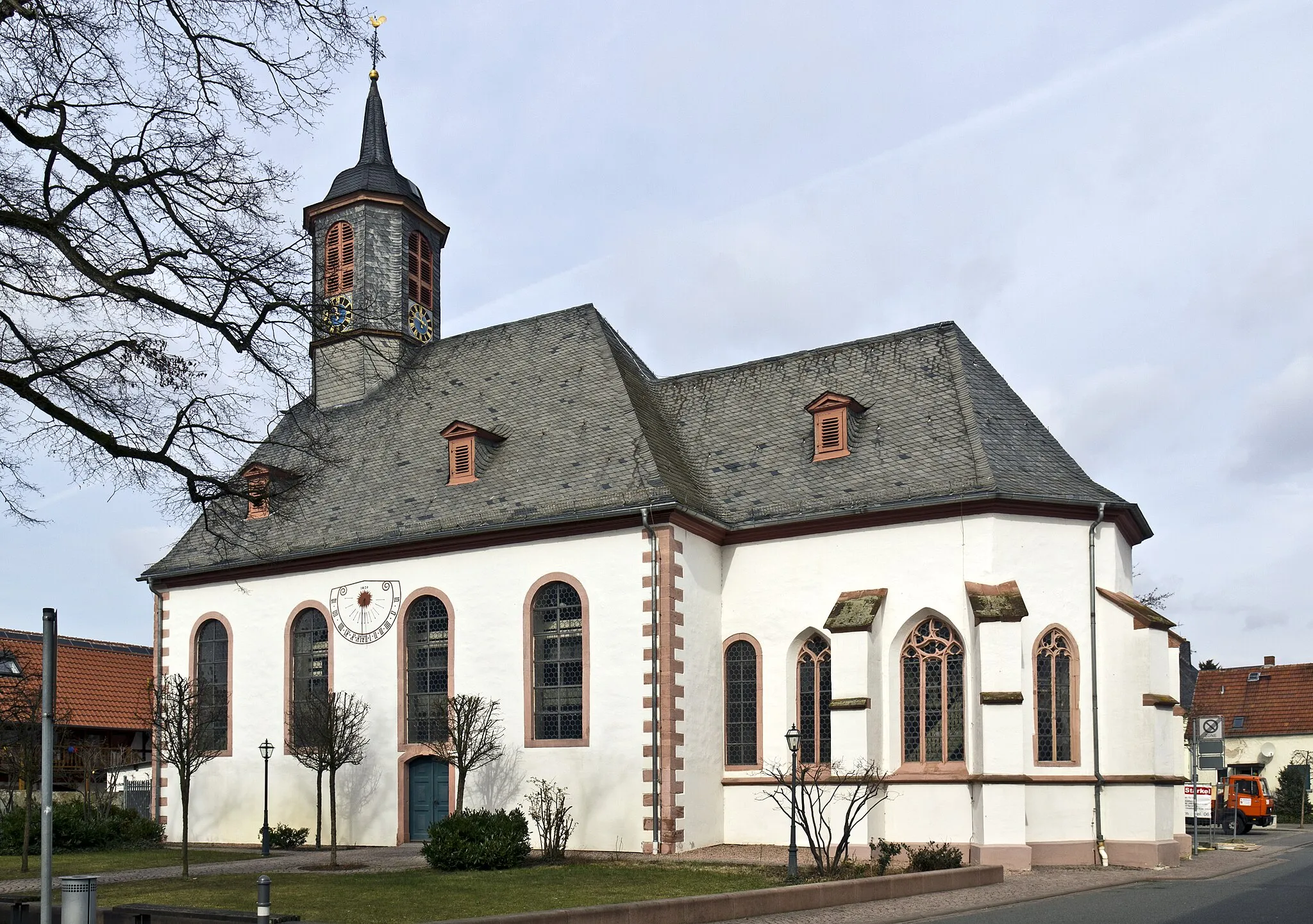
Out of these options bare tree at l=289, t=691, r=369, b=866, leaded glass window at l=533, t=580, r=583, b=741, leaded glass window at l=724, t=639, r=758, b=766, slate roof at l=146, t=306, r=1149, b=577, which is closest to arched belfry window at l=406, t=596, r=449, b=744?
bare tree at l=289, t=691, r=369, b=866

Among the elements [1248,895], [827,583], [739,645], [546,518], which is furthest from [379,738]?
[1248,895]

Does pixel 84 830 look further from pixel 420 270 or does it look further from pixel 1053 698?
pixel 1053 698

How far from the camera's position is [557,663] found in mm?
Result: 24156

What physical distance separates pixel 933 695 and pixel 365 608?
462 inches

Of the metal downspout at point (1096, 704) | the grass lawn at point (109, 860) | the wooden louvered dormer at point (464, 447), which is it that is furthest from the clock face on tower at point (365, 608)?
the metal downspout at point (1096, 704)

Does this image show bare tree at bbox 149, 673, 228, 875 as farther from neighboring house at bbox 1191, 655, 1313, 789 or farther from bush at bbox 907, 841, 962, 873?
neighboring house at bbox 1191, 655, 1313, 789

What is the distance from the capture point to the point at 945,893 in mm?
17281

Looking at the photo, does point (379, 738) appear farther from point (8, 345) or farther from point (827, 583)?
point (8, 345)

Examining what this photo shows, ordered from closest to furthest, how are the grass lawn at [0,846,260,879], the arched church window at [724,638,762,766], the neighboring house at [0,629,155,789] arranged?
1. the grass lawn at [0,846,260,879]
2. the arched church window at [724,638,762,766]
3. the neighboring house at [0,629,155,789]

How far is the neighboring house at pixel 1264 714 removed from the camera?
5041cm

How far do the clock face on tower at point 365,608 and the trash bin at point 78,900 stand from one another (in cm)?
1496

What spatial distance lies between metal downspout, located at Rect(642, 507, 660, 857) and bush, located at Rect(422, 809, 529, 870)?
8.60ft

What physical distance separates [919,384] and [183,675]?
17.8 m

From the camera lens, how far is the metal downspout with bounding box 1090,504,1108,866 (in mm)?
21828
